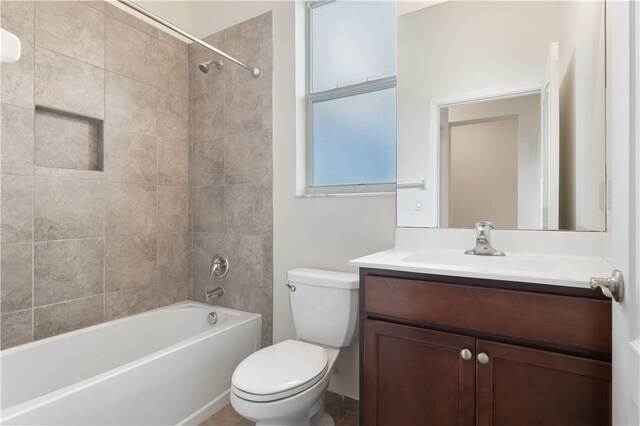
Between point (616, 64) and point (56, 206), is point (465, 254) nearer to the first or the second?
point (616, 64)

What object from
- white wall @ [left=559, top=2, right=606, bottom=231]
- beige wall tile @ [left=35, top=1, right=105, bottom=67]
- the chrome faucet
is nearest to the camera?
white wall @ [left=559, top=2, right=606, bottom=231]

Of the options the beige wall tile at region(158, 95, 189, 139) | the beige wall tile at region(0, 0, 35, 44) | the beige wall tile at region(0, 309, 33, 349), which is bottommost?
the beige wall tile at region(0, 309, 33, 349)

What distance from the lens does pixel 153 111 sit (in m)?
2.29

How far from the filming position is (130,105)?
2152 mm

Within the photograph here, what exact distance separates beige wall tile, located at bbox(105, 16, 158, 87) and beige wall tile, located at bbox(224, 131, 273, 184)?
0.68m

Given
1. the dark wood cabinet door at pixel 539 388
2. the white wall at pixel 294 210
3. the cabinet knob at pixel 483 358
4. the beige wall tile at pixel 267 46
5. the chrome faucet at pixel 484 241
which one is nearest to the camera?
the dark wood cabinet door at pixel 539 388

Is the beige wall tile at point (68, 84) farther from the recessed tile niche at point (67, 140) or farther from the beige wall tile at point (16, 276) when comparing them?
the beige wall tile at point (16, 276)

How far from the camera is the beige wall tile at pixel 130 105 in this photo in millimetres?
2055

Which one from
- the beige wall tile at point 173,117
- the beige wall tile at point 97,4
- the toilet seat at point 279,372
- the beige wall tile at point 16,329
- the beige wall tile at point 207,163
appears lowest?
the toilet seat at point 279,372

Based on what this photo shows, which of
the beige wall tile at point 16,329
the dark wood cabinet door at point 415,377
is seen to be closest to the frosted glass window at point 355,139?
the dark wood cabinet door at point 415,377

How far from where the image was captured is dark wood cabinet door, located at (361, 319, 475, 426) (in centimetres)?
109

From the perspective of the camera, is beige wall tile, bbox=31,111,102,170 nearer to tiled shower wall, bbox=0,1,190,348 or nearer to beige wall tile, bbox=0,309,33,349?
tiled shower wall, bbox=0,1,190,348

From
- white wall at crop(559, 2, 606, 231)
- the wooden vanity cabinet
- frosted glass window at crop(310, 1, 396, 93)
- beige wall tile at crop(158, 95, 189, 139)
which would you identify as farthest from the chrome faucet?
beige wall tile at crop(158, 95, 189, 139)

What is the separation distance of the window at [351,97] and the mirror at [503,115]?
0.19m
